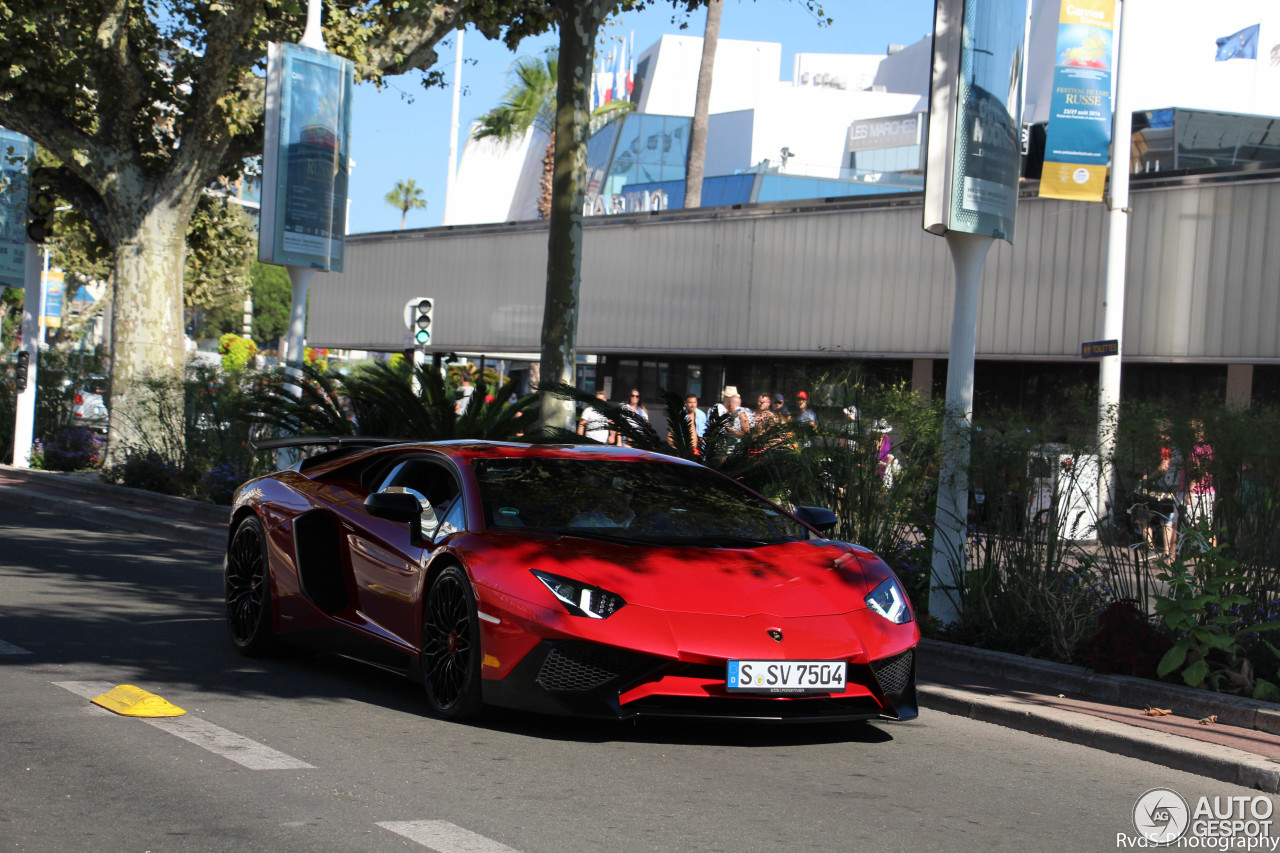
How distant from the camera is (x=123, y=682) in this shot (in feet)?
23.7

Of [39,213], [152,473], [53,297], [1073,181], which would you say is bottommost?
[152,473]

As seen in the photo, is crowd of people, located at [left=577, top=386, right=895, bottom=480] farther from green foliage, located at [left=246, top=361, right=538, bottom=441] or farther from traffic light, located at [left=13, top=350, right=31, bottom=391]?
traffic light, located at [left=13, top=350, right=31, bottom=391]

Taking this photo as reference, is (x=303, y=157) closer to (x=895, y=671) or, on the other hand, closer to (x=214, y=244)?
(x=214, y=244)

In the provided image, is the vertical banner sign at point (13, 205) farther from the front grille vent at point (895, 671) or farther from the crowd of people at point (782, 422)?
the front grille vent at point (895, 671)

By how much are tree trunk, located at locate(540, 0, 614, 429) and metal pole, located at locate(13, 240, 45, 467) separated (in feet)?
42.9

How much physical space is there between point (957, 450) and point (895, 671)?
3.05 meters

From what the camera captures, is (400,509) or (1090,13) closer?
(400,509)

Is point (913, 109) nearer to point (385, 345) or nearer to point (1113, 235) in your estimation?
point (385, 345)

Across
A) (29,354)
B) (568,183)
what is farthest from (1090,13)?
(29,354)

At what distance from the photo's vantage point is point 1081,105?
16766 mm

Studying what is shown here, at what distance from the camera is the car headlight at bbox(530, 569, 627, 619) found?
231 inches

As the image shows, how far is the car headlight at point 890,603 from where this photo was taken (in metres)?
6.36

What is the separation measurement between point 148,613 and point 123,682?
2.56m

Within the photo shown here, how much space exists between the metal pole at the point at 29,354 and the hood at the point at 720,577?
801 inches
